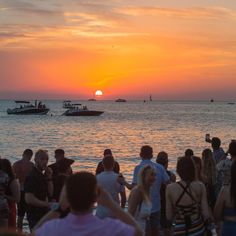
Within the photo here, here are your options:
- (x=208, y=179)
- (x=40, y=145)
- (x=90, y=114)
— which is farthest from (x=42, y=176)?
(x=90, y=114)

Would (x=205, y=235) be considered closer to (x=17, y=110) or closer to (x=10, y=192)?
(x=10, y=192)

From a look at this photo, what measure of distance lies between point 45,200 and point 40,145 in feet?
151

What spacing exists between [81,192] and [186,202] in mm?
2760

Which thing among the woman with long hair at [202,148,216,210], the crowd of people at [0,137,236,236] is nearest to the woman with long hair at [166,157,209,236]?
the crowd of people at [0,137,236,236]

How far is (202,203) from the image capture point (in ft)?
19.5

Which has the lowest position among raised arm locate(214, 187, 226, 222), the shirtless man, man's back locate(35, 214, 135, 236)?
the shirtless man

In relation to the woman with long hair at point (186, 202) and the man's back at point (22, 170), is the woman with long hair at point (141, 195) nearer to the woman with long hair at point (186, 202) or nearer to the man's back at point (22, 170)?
the woman with long hair at point (186, 202)

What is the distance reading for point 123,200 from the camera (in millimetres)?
8727

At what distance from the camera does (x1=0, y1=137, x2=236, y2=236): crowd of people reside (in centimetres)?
350

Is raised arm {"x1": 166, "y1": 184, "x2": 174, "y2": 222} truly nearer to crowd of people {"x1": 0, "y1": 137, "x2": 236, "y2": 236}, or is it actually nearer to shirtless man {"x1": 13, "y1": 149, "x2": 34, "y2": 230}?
crowd of people {"x1": 0, "y1": 137, "x2": 236, "y2": 236}

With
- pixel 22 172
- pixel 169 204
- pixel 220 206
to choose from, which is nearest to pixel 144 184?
pixel 169 204

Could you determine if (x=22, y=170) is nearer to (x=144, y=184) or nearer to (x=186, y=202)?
(x=144, y=184)

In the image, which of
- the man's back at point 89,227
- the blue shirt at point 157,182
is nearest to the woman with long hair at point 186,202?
the blue shirt at point 157,182

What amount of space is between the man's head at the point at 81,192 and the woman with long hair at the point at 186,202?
254 cm
